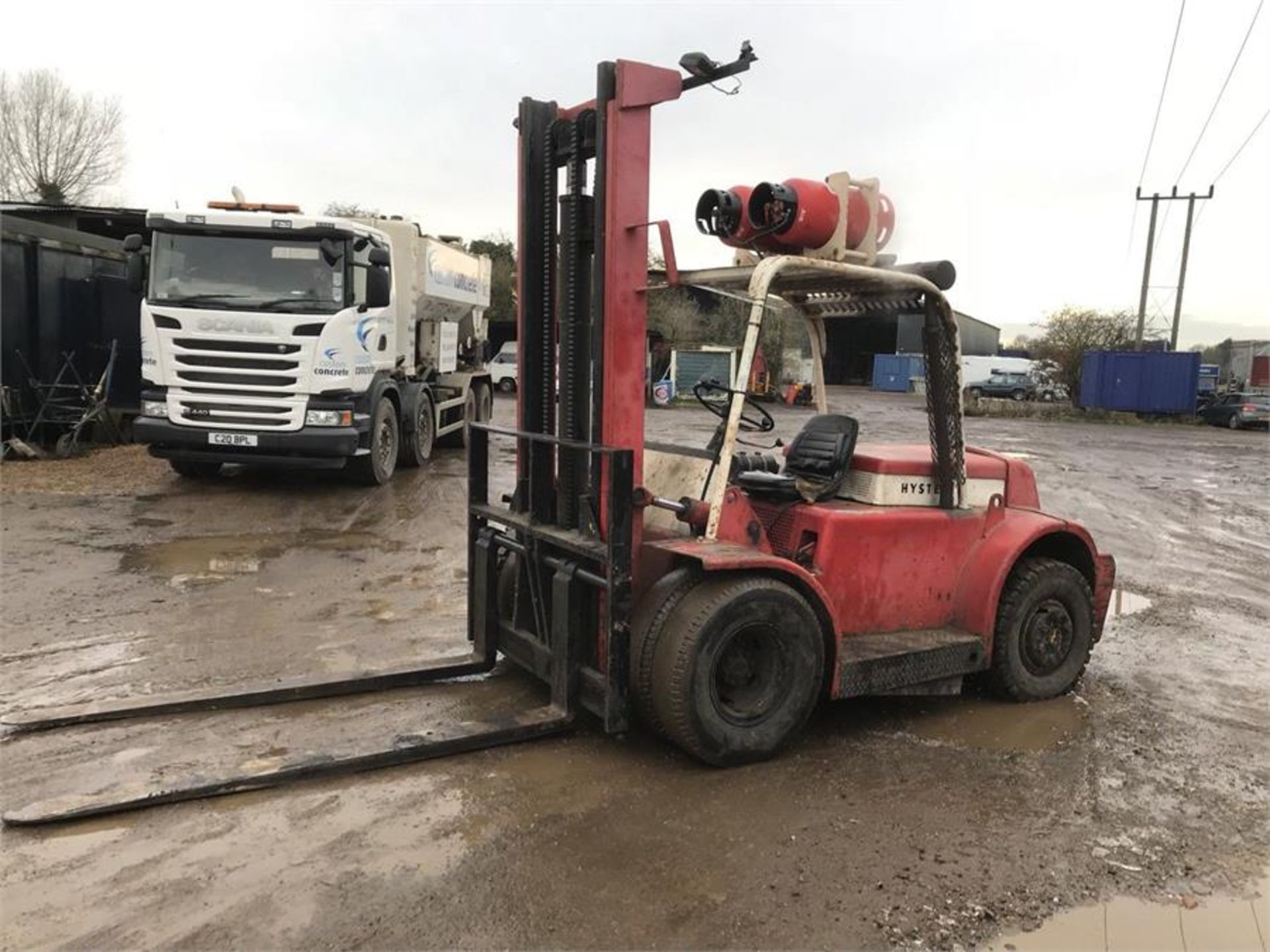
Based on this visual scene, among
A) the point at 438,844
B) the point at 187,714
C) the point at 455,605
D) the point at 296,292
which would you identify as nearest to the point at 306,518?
the point at 296,292

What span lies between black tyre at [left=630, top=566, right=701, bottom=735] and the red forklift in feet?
0.04

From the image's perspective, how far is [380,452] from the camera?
1240 centimetres

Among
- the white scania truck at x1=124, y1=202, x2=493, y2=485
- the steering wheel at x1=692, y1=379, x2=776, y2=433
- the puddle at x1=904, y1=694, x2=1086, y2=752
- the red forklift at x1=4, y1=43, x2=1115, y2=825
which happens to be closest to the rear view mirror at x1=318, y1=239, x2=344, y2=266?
the white scania truck at x1=124, y1=202, x2=493, y2=485

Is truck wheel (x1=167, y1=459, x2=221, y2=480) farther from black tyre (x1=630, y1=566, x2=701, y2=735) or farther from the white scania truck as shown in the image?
black tyre (x1=630, y1=566, x2=701, y2=735)

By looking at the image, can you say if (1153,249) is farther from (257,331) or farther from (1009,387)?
(257,331)

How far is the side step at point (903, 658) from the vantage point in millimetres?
4562

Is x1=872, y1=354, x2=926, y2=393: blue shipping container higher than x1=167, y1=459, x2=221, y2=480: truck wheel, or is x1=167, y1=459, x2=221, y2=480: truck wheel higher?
x1=872, y1=354, x2=926, y2=393: blue shipping container

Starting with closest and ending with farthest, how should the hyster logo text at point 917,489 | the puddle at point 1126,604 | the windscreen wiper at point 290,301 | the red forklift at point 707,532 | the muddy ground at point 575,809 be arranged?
the muddy ground at point 575,809, the red forklift at point 707,532, the hyster logo text at point 917,489, the puddle at point 1126,604, the windscreen wiper at point 290,301

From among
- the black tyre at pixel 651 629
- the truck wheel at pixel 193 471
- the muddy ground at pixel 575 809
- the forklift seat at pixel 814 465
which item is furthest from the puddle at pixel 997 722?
the truck wheel at pixel 193 471

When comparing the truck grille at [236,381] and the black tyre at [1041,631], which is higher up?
the truck grille at [236,381]

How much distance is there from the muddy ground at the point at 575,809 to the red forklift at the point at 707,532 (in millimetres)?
183

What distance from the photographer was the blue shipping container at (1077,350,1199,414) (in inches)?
1383

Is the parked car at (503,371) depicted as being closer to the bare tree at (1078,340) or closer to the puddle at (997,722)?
the bare tree at (1078,340)

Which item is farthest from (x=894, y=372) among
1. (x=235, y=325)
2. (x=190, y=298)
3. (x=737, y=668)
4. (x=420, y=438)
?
(x=737, y=668)
